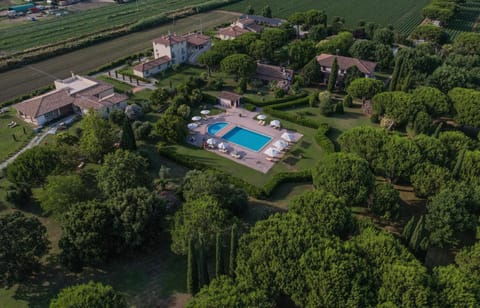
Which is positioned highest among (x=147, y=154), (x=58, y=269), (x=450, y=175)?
(x=450, y=175)

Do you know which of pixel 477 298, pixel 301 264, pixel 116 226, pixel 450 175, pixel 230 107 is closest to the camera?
pixel 477 298

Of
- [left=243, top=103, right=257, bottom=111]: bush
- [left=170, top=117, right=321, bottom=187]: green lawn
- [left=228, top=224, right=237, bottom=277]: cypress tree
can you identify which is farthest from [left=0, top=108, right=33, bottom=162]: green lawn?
[left=228, top=224, right=237, bottom=277]: cypress tree

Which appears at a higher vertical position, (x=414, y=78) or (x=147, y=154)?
(x=414, y=78)

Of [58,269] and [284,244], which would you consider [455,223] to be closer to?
[284,244]

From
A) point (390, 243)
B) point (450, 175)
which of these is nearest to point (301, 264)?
point (390, 243)

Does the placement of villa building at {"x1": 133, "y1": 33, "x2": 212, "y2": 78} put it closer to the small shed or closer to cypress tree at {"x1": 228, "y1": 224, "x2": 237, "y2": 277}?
the small shed

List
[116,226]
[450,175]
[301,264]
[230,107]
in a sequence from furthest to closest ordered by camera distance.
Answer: [230,107] → [450,175] → [116,226] → [301,264]

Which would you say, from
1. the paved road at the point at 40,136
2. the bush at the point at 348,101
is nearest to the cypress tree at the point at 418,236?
the bush at the point at 348,101

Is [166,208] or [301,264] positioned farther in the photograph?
[166,208]
